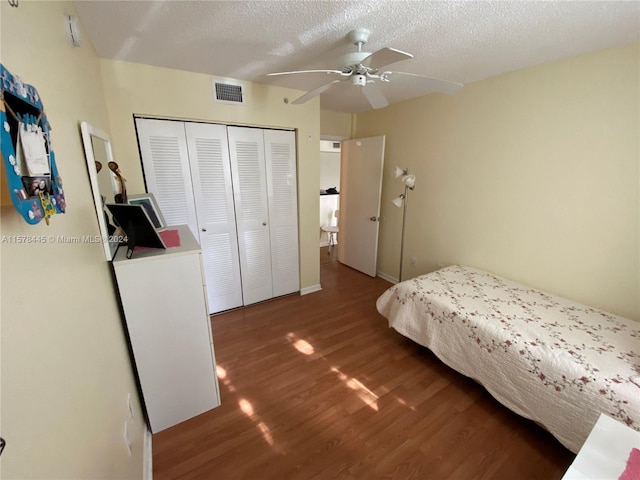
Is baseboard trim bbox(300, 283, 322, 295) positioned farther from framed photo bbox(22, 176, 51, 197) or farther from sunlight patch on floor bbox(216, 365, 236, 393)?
framed photo bbox(22, 176, 51, 197)

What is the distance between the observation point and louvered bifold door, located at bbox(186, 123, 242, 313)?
238cm

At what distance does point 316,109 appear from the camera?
2832 mm

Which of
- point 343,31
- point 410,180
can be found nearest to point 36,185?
point 343,31

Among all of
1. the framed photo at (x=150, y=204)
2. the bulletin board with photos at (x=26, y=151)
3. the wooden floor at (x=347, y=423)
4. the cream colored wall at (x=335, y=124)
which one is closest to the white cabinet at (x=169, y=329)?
the wooden floor at (x=347, y=423)

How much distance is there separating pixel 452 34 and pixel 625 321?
2.17 m

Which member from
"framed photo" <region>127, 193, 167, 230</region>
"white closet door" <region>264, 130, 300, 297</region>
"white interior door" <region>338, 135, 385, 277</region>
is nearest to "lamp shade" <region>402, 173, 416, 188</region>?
"white interior door" <region>338, 135, 385, 277</region>

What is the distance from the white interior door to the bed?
1.49m

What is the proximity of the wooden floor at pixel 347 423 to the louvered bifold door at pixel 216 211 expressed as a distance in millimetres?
514

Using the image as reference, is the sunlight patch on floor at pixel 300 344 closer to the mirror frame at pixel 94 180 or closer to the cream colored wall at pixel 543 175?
the mirror frame at pixel 94 180

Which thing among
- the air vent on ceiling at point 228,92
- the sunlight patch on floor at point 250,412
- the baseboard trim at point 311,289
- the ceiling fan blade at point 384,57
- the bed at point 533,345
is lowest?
the sunlight patch on floor at point 250,412

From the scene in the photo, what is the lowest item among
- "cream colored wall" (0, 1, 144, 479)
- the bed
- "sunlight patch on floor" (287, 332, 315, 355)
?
"sunlight patch on floor" (287, 332, 315, 355)

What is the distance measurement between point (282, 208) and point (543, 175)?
2.38 metres

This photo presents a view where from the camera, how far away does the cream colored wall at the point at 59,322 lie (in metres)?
0.50

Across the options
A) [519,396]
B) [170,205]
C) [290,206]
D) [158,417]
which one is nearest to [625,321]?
[519,396]
